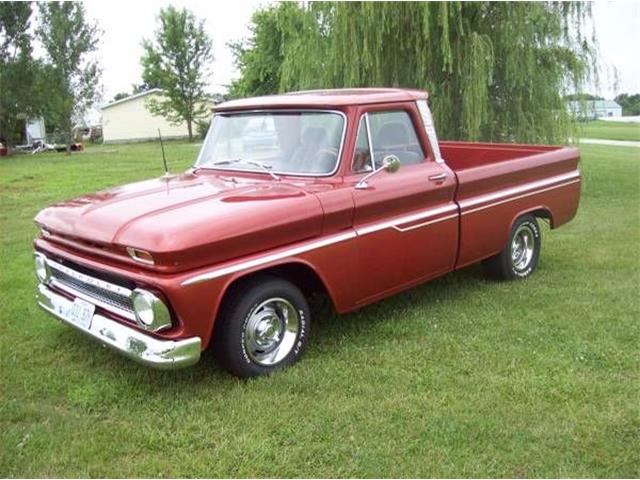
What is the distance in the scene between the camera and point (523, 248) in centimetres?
646

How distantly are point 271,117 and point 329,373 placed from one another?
206 centimetres

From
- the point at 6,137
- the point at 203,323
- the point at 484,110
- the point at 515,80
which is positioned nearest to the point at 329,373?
the point at 203,323

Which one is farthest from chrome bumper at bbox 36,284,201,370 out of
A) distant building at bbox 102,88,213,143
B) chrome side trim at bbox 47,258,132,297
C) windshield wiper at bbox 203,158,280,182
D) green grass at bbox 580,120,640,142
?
distant building at bbox 102,88,213,143

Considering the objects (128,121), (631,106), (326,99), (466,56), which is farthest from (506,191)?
(128,121)

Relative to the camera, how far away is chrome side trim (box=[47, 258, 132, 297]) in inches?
149

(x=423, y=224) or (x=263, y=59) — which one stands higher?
(x=263, y=59)

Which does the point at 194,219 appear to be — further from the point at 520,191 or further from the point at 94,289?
the point at 520,191

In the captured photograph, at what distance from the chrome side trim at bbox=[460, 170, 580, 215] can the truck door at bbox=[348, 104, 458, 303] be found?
0.26 metres

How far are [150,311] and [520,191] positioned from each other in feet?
12.5

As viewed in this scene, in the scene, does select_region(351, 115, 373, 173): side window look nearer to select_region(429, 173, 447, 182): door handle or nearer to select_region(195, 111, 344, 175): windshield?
select_region(195, 111, 344, 175): windshield

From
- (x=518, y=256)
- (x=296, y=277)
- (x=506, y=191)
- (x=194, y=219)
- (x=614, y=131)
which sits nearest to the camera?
(x=194, y=219)

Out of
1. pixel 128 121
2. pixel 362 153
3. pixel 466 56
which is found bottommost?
pixel 362 153

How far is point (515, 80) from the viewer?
1142 cm

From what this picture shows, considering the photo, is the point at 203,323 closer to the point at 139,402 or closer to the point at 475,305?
the point at 139,402
